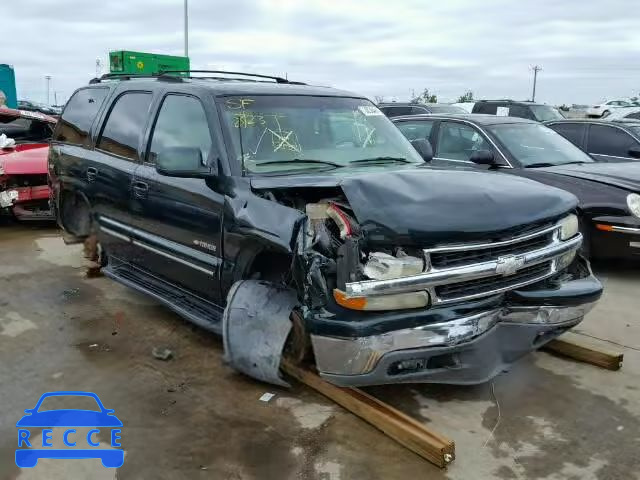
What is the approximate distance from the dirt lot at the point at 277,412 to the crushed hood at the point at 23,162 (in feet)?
10.6

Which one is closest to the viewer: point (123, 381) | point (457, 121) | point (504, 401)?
point (504, 401)

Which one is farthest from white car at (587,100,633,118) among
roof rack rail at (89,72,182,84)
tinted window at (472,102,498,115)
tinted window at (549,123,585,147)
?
roof rack rail at (89,72,182,84)

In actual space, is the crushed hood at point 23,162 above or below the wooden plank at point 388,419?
above

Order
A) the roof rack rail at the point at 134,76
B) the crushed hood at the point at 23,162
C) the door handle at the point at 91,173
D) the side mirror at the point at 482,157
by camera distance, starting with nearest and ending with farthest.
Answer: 1. the roof rack rail at the point at 134,76
2. the door handle at the point at 91,173
3. the side mirror at the point at 482,157
4. the crushed hood at the point at 23,162

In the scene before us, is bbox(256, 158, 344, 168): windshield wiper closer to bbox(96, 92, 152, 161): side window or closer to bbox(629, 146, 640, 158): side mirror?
bbox(96, 92, 152, 161): side window

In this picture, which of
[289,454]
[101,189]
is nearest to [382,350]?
[289,454]

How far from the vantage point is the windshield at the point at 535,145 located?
6.79 meters

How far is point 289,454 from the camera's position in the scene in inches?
122

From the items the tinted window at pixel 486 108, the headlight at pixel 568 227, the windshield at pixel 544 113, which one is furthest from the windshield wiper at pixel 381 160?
the tinted window at pixel 486 108

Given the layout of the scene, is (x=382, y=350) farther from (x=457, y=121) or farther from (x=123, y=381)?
(x=457, y=121)

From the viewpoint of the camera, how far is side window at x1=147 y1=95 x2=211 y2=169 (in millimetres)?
4133

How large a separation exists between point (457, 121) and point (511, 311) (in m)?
4.60

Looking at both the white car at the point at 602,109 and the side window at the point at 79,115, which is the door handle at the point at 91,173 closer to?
the side window at the point at 79,115

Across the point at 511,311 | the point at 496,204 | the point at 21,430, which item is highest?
the point at 496,204
